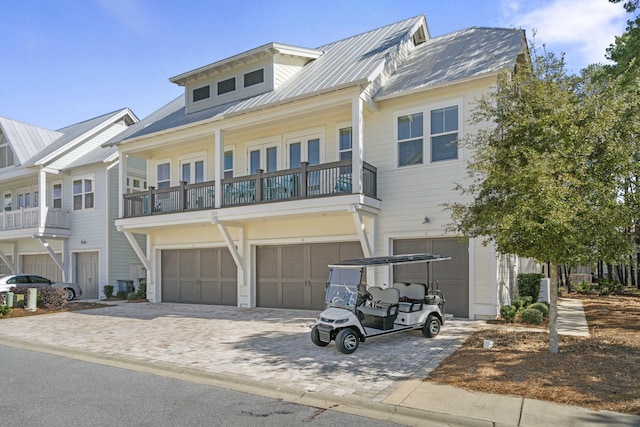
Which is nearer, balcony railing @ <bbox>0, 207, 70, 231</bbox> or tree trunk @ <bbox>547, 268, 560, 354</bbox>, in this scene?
tree trunk @ <bbox>547, 268, 560, 354</bbox>

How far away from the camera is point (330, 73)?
14906 mm

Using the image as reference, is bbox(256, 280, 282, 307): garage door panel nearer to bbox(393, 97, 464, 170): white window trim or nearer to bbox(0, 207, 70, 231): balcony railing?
bbox(393, 97, 464, 170): white window trim

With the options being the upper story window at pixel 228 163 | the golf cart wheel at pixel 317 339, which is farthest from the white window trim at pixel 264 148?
the golf cart wheel at pixel 317 339

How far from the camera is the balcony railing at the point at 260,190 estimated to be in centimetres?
1334

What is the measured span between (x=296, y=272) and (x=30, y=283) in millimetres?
13826

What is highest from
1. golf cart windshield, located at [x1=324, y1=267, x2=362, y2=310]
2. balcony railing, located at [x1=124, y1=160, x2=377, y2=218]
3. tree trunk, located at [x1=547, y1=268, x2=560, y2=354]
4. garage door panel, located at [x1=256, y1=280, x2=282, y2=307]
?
balcony railing, located at [x1=124, y1=160, x2=377, y2=218]

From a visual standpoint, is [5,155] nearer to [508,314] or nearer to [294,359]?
[294,359]

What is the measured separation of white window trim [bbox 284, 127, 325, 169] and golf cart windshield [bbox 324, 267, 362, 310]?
6.72 m

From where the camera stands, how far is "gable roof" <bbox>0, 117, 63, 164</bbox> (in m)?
24.0

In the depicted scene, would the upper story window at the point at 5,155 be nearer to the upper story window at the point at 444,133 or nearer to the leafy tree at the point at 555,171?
the upper story window at the point at 444,133

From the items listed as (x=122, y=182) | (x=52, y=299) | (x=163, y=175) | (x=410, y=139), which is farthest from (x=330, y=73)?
(x=52, y=299)

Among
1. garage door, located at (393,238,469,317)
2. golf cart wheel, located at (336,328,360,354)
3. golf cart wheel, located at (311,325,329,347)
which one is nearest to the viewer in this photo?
golf cart wheel, located at (336,328,360,354)

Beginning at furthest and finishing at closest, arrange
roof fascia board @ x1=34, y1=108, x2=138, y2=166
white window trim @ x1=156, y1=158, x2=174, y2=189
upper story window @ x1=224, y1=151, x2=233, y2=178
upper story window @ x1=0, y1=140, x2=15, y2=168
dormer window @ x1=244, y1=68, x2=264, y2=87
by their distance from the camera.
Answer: upper story window @ x1=0, y1=140, x2=15, y2=168 < roof fascia board @ x1=34, y1=108, x2=138, y2=166 < white window trim @ x1=156, y1=158, x2=174, y2=189 < upper story window @ x1=224, y1=151, x2=233, y2=178 < dormer window @ x1=244, y1=68, x2=264, y2=87

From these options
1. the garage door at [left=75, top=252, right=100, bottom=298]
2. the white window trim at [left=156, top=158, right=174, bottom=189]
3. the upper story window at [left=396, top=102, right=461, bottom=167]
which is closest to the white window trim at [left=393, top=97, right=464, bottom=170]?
the upper story window at [left=396, top=102, right=461, bottom=167]
